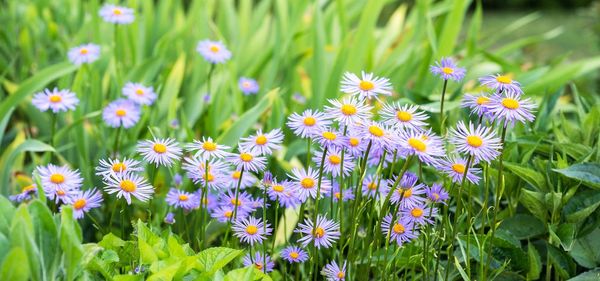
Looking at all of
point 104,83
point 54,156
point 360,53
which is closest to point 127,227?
point 54,156

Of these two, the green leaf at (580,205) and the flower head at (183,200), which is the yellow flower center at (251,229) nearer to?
the flower head at (183,200)

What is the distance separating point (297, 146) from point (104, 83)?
2.83 ft

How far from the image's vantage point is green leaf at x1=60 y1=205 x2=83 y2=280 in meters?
1.08

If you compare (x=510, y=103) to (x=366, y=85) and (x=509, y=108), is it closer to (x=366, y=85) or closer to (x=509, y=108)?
(x=509, y=108)

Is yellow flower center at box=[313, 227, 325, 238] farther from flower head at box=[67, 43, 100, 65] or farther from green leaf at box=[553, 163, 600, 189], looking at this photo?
flower head at box=[67, 43, 100, 65]

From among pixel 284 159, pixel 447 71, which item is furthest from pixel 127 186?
pixel 284 159

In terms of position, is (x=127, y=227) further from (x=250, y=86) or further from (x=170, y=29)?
(x=170, y=29)

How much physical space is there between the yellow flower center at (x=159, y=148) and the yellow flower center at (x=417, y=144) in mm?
437

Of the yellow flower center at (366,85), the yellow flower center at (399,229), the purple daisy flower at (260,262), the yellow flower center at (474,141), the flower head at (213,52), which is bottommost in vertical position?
the purple daisy flower at (260,262)

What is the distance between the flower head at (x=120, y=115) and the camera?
6.12 feet

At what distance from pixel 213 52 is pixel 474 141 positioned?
107cm

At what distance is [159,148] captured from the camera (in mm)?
1340

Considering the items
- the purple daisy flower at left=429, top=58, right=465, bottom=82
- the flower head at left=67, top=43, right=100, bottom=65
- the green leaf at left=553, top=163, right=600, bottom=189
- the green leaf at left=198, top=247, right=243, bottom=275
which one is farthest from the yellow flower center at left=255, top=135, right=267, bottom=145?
the flower head at left=67, top=43, right=100, bottom=65

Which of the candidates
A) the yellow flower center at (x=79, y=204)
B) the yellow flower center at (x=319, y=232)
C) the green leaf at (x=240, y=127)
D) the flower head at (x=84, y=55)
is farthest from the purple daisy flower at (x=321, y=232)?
the flower head at (x=84, y=55)
